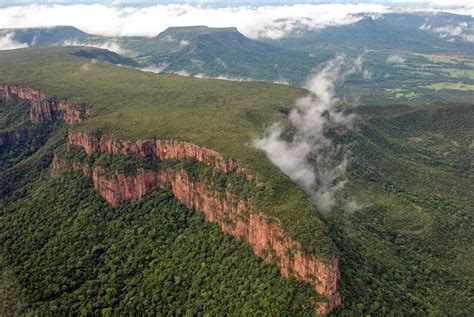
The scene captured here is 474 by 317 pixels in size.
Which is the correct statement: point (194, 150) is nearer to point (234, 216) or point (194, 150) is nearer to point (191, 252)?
point (234, 216)

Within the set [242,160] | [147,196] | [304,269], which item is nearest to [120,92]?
[147,196]

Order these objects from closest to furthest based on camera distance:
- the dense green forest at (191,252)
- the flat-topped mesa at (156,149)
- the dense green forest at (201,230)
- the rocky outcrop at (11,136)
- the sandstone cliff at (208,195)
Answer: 1. the sandstone cliff at (208,195)
2. the dense green forest at (191,252)
3. the dense green forest at (201,230)
4. the flat-topped mesa at (156,149)
5. the rocky outcrop at (11,136)

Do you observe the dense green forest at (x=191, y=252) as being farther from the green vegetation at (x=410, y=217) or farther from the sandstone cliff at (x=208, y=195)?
the sandstone cliff at (x=208, y=195)

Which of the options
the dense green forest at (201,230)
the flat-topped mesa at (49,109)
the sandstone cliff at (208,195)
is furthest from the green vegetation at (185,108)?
the flat-topped mesa at (49,109)

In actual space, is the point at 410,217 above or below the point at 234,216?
below

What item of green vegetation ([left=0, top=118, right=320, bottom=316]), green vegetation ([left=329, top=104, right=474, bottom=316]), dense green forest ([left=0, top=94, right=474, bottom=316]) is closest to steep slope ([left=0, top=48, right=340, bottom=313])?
dense green forest ([left=0, top=94, right=474, bottom=316])

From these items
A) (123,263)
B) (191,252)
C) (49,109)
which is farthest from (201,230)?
(49,109)
